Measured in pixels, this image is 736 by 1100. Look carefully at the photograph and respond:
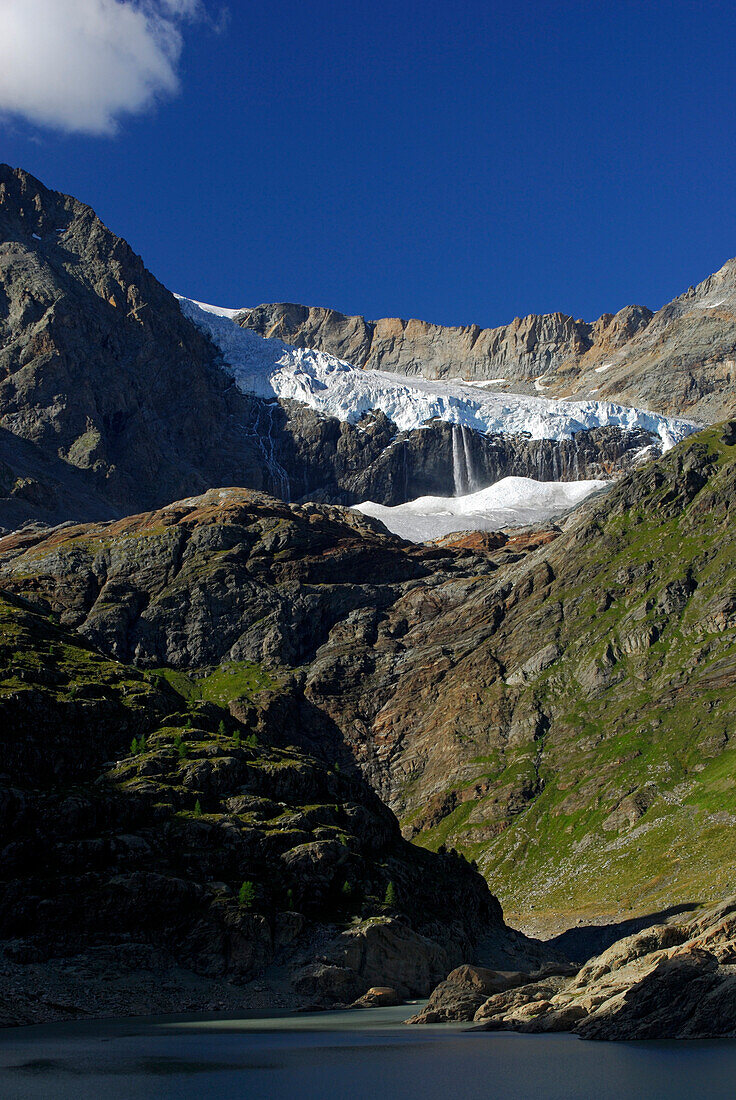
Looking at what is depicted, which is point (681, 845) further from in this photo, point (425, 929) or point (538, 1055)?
point (538, 1055)

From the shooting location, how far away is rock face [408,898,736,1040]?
67625 millimetres

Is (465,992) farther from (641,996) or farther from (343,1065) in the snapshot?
(343,1065)

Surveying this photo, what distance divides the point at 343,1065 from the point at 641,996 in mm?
21093

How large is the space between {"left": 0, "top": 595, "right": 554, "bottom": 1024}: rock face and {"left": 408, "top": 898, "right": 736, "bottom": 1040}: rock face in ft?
55.0

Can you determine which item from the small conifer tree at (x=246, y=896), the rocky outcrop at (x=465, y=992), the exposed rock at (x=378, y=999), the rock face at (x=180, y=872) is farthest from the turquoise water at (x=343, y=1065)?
the small conifer tree at (x=246, y=896)

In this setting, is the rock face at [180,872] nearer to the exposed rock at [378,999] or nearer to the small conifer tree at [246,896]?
the small conifer tree at [246,896]

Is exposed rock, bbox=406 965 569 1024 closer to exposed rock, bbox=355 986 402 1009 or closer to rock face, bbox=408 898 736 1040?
Answer: rock face, bbox=408 898 736 1040

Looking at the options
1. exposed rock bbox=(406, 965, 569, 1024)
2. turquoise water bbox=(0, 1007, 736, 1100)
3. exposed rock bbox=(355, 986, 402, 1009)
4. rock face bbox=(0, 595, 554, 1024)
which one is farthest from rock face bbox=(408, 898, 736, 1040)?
rock face bbox=(0, 595, 554, 1024)

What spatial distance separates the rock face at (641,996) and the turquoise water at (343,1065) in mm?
2275

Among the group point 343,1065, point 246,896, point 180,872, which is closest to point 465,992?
point 246,896

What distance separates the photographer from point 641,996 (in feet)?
235

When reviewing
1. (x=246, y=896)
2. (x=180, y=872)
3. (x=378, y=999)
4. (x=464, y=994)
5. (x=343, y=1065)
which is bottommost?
(x=378, y=999)

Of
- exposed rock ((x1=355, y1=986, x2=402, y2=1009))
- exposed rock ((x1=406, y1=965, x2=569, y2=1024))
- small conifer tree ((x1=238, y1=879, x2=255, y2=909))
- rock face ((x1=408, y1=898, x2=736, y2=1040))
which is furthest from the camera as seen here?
small conifer tree ((x1=238, y1=879, x2=255, y2=909))

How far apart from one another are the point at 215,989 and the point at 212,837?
54.6 ft
